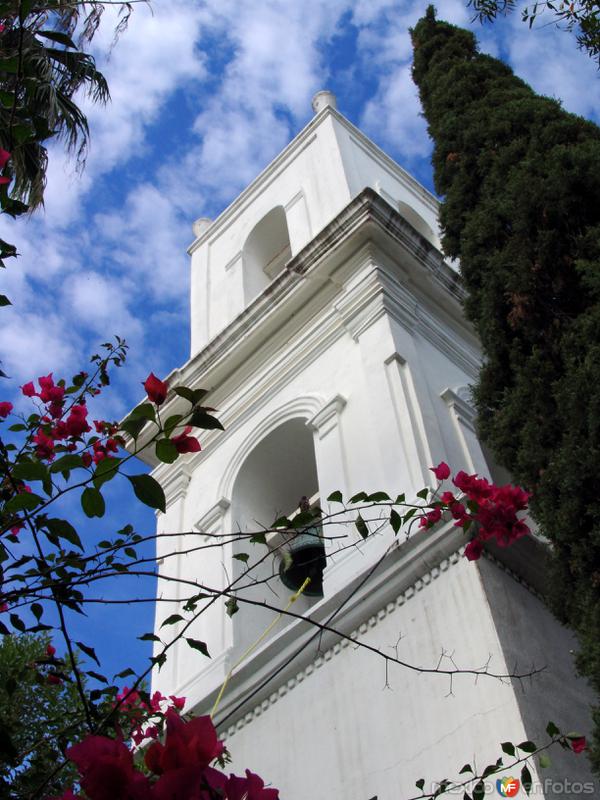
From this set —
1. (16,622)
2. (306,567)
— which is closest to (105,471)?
(16,622)

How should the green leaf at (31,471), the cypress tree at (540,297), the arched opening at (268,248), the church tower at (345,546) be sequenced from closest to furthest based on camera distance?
1. the green leaf at (31,471)
2. the cypress tree at (540,297)
3. the church tower at (345,546)
4. the arched opening at (268,248)

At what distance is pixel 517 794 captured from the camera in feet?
14.5

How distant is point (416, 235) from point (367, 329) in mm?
1456

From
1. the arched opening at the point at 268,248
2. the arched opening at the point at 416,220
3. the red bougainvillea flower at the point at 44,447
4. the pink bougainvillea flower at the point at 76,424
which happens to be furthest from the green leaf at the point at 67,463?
the arched opening at the point at 416,220

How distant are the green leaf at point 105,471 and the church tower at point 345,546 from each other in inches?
26.2

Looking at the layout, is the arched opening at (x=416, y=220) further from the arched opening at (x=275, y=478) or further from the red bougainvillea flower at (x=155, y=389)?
the red bougainvillea flower at (x=155, y=389)

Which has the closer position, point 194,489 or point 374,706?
point 374,706

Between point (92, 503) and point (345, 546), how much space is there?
3.94m

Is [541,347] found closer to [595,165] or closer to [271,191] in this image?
[595,165]

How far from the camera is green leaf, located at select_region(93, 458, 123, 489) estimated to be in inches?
103

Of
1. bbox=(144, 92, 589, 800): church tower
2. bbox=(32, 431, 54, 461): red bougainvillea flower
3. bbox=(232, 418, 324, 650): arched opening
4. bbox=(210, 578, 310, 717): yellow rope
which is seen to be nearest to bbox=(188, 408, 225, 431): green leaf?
bbox=(144, 92, 589, 800): church tower

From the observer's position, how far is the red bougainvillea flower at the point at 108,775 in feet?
5.41

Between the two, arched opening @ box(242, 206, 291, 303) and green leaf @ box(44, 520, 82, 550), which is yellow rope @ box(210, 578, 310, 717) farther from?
arched opening @ box(242, 206, 291, 303)

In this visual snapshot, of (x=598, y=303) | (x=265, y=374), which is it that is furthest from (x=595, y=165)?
(x=265, y=374)
